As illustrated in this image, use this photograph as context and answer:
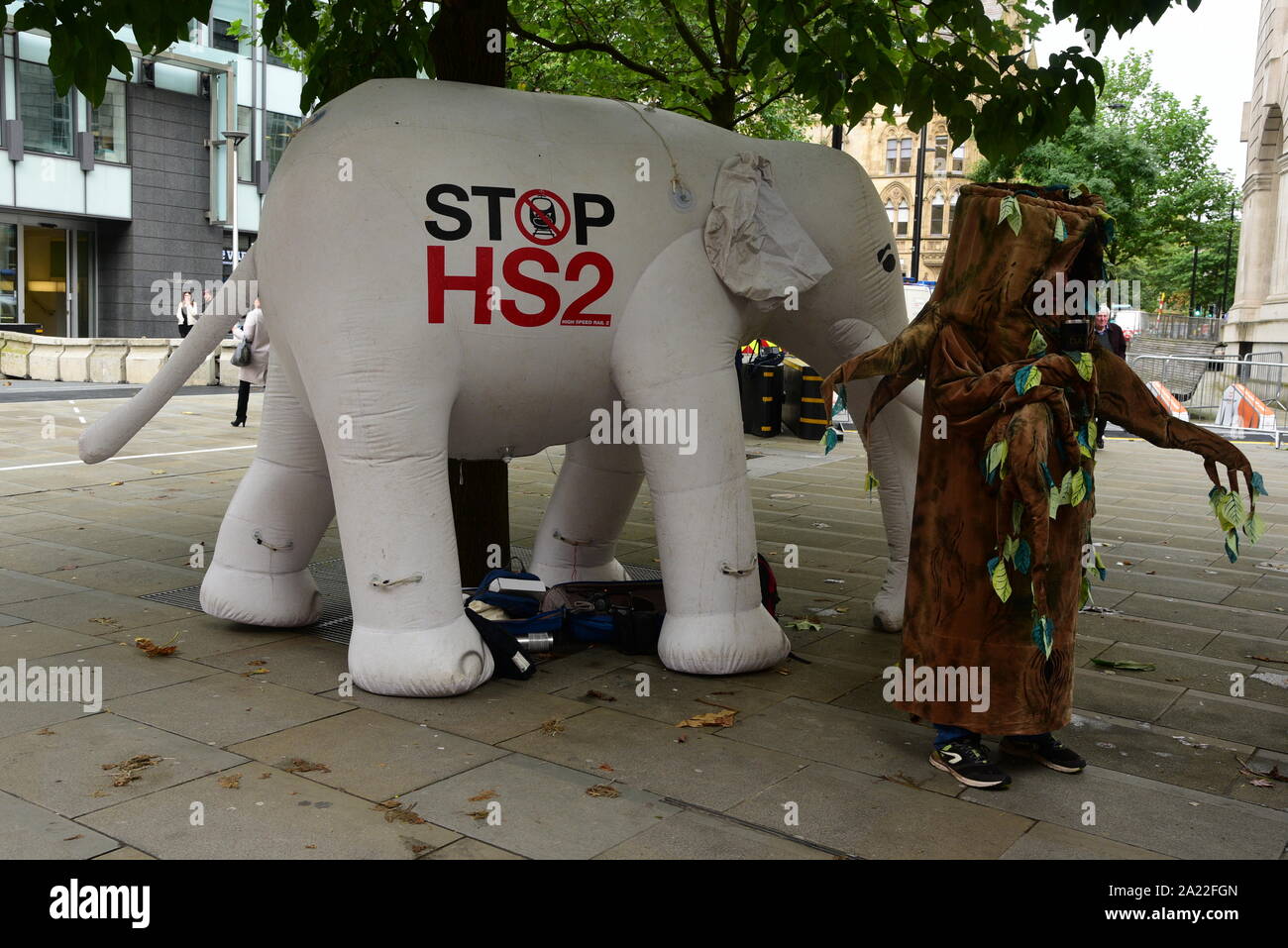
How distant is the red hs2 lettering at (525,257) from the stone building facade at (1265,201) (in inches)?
1001

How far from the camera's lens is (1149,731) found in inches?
194

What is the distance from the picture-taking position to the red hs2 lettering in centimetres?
483

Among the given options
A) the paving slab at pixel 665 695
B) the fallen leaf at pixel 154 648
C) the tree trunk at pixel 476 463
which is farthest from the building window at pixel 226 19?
the paving slab at pixel 665 695

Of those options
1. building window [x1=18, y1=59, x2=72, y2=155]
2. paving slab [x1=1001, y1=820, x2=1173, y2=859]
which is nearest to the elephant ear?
paving slab [x1=1001, y1=820, x2=1173, y2=859]

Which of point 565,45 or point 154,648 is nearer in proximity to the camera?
point 154,648

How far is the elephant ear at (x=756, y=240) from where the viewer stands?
534cm

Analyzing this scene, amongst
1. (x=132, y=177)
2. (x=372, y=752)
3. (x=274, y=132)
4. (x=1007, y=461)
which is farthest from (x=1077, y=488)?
(x=274, y=132)

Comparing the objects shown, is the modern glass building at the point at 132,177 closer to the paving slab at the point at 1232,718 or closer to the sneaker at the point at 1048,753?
the paving slab at the point at 1232,718

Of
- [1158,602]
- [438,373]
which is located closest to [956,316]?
[438,373]

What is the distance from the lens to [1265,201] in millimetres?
29594

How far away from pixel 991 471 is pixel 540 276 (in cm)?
205

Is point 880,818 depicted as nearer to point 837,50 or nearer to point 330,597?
point 330,597

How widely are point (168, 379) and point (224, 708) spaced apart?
5.96ft

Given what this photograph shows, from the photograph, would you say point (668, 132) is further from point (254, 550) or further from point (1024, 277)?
point (254, 550)
